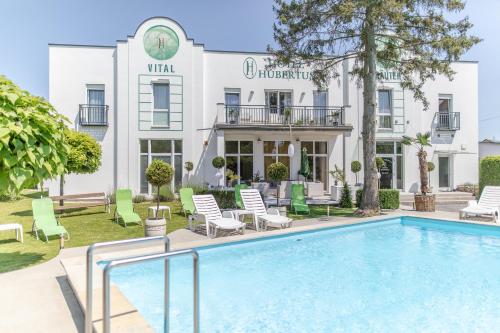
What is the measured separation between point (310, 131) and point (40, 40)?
51.4ft

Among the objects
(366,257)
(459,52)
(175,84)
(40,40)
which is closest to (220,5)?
(175,84)

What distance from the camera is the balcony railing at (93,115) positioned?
17.3 m

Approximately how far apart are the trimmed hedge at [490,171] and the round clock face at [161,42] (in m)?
16.0

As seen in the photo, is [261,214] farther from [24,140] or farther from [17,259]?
[24,140]

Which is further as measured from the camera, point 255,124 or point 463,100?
point 463,100

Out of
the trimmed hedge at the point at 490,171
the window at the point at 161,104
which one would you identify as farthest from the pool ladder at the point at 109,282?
the window at the point at 161,104

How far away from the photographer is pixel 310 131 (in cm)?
1783

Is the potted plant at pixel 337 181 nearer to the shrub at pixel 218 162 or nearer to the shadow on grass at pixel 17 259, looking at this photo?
the shrub at pixel 218 162

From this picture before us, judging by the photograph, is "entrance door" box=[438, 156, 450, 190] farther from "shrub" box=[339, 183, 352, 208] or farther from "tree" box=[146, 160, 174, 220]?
"tree" box=[146, 160, 174, 220]

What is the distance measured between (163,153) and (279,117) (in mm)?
7047

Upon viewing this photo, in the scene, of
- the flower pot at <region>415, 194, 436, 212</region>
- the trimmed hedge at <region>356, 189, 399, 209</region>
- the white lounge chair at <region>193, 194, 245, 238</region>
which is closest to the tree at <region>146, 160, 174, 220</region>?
the white lounge chair at <region>193, 194, 245, 238</region>

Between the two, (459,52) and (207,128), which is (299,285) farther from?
(207,128)

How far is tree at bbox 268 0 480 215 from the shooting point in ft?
35.8

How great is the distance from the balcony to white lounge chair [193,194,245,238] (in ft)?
27.7
